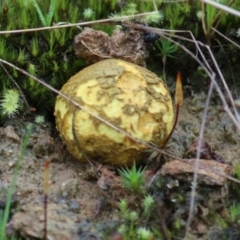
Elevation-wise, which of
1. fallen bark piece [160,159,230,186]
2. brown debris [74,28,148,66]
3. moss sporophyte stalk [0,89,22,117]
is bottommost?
moss sporophyte stalk [0,89,22,117]

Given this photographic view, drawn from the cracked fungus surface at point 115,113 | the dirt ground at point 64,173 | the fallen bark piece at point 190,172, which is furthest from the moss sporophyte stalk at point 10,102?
the fallen bark piece at point 190,172

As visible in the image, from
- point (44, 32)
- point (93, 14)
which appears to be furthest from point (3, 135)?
point (93, 14)

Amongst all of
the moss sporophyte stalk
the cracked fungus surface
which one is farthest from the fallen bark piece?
the moss sporophyte stalk

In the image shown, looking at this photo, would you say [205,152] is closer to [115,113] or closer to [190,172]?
[190,172]

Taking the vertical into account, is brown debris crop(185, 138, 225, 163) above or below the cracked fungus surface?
below

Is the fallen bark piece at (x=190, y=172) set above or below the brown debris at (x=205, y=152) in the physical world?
above

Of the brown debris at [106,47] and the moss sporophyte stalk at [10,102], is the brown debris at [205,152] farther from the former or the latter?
the moss sporophyte stalk at [10,102]

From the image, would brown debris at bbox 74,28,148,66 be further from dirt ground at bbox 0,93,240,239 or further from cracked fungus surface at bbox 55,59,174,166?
dirt ground at bbox 0,93,240,239
